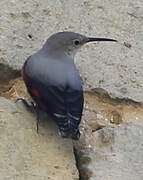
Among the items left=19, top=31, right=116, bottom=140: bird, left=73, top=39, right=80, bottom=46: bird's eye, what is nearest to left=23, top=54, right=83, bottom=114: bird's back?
left=19, top=31, right=116, bottom=140: bird

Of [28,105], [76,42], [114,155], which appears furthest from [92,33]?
[114,155]

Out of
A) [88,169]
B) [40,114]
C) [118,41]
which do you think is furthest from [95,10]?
[88,169]

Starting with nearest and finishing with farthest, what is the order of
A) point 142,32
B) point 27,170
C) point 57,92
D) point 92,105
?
point 27,170 → point 57,92 → point 92,105 → point 142,32

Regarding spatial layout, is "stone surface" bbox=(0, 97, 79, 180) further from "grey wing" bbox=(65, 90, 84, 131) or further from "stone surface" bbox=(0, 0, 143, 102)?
"stone surface" bbox=(0, 0, 143, 102)

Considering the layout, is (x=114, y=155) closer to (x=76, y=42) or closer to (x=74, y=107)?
(x=74, y=107)

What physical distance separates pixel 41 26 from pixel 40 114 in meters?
0.47

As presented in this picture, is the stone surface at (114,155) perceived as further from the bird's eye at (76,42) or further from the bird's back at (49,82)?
the bird's eye at (76,42)

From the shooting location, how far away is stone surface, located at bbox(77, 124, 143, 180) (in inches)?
93.1

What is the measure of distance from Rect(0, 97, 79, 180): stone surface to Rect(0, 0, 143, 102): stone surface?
0.31 metres

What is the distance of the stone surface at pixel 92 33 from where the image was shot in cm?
267

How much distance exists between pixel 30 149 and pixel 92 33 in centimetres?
75

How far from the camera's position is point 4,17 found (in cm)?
271

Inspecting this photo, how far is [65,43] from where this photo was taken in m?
2.64

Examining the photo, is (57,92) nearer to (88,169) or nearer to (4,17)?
(88,169)
